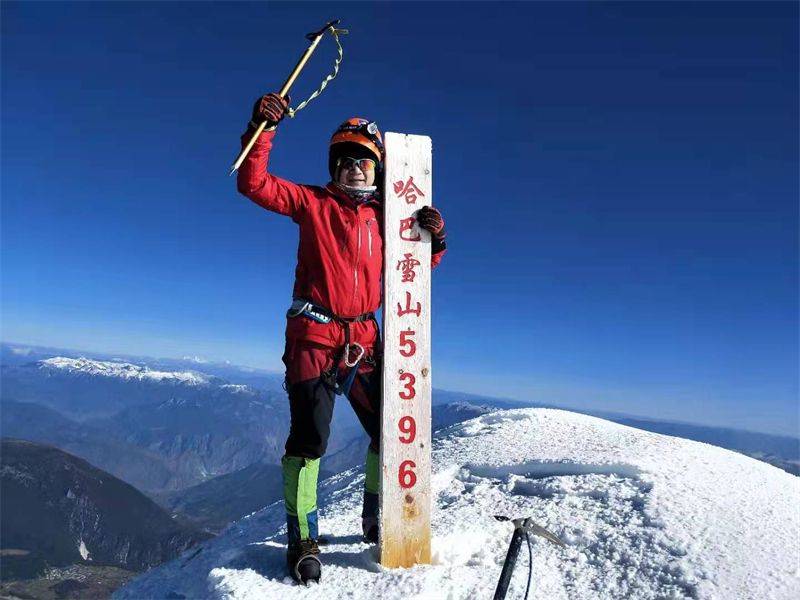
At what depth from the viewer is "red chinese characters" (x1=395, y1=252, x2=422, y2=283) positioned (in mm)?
4297

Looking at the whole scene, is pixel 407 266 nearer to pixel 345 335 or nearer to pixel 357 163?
pixel 345 335

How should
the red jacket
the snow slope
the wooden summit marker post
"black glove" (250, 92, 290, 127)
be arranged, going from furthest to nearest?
the red jacket
the wooden summit marker post
"black glove" (250, 92, 290, 127)
the snow slope

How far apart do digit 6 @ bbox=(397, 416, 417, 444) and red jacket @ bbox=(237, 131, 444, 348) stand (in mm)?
733

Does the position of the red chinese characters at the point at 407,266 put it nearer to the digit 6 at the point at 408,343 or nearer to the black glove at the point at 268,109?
the digit 6 at the point at 408,343

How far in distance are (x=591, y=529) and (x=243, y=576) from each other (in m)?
2.96

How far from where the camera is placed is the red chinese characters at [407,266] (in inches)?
169

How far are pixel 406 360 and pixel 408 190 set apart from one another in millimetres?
1543

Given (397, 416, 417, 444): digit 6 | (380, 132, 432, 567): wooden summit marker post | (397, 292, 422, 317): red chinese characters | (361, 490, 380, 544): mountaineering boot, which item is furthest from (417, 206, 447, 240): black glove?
(361, 490, 380, 544): mountaineering boot

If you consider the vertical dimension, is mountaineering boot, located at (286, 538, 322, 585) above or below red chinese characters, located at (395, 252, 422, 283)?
below

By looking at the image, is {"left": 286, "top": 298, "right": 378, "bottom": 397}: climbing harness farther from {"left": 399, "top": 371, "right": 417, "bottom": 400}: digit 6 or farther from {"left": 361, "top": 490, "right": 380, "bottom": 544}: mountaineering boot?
{"left": 361, "top": 490, "right": 380, "bottom": 544}: mountaineering boot

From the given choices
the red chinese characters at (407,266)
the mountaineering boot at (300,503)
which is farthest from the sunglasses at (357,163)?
the mountaineering boot at (300,503)

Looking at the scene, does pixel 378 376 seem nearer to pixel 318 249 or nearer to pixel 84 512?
pixel 318 249

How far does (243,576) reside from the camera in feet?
12.4

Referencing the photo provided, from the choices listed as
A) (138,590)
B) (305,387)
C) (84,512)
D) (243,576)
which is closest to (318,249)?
(305,387)
